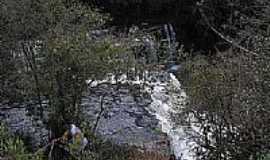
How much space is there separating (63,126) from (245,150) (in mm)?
2590

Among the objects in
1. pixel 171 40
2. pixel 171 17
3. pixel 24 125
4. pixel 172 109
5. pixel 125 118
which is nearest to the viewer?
pixel 172 109

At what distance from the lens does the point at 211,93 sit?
638cm

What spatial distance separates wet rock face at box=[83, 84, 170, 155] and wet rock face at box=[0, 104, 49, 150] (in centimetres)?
72

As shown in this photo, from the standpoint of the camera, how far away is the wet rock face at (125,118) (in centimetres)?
823

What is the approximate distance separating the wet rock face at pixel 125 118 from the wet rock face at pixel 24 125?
72 centimetres

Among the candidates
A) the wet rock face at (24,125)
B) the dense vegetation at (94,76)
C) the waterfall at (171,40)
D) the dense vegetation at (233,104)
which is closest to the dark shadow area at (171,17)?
the waterfall at (171,40)

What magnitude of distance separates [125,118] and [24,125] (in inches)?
64.3

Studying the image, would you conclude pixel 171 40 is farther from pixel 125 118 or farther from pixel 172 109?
pixel 172 109

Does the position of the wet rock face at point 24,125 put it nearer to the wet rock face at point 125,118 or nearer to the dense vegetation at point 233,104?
the wet rock face at point 125,118

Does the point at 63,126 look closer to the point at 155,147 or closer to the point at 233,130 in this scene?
the point at 155,147

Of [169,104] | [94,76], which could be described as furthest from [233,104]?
[169,104]

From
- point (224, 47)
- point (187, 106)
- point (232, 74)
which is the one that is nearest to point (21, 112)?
point (187, 106)

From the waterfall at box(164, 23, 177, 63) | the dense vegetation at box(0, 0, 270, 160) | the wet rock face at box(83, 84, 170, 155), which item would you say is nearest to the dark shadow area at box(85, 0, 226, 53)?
the waterfall at box(164, 23, 177, 63)

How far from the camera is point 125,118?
913 cm
